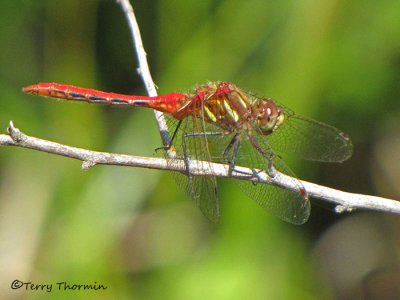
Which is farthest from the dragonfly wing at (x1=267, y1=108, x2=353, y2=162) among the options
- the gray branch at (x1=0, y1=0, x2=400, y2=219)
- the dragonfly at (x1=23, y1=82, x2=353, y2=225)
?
the gray branch at (x1=0, y1=0, x2=400, y2=219)

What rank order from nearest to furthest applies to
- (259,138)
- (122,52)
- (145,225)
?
(259,138), (145,225), (122,52)

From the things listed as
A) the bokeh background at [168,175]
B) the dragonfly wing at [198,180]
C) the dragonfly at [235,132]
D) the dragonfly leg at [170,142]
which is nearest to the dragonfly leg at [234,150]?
the dragonfly at [235,132]

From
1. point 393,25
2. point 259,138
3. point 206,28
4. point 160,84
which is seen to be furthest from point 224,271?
Answer: point 393,25

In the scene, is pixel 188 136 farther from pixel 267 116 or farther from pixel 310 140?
pixel 310 140

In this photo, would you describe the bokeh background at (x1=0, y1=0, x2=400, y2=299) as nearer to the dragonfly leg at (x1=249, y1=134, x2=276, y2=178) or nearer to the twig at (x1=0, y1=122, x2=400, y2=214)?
the dragonfly leg at (x1=249, y1=134, x2=276, y2=178)

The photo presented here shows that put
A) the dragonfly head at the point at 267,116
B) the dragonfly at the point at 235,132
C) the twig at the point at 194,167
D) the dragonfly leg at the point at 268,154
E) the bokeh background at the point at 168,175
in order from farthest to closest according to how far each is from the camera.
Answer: the bokeh background at the point at 168,175, the dragonfly head at the point at 267,116, the dragonfly at the point at 235,132, the dragonfly leg at the point at 268,154, the twig at the point at 194,167

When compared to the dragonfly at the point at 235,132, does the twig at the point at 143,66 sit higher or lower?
higher

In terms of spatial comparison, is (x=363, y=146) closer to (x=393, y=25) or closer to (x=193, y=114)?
(x=393, y=25)

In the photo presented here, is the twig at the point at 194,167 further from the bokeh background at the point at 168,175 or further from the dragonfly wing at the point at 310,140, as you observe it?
the bokeh background at the point at 168,175

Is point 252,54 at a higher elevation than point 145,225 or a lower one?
higher
